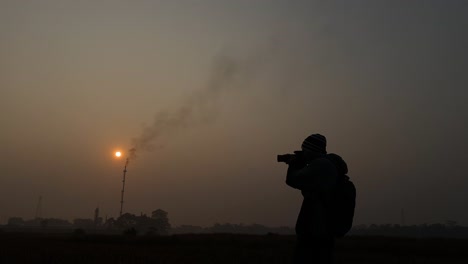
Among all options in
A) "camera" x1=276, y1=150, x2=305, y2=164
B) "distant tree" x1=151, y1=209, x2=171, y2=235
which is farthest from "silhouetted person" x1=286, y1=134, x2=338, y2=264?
"distant tree" x1=151, y1=209, x2=171, y2=235

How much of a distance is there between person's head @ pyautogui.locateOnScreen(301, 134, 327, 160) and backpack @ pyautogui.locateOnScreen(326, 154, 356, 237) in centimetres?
22

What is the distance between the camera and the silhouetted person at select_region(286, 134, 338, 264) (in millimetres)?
4465

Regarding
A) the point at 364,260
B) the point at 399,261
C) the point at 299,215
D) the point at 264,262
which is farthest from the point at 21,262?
the point at 399,261

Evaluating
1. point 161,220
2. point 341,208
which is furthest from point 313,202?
point 161,220

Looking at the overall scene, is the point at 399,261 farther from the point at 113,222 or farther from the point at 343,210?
the point at 113,222

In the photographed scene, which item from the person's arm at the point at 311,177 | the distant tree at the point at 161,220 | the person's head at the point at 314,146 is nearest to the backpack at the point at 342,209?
the person's arm at the point at 311,177

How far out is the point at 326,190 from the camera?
4504mm

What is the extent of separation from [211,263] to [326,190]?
12752 mm

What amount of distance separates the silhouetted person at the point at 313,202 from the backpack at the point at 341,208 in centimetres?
3

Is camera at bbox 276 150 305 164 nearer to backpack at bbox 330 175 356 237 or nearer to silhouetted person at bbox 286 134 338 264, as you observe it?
silhouetted person at bbox 286 134 338 264

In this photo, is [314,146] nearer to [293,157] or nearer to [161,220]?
[293,157]

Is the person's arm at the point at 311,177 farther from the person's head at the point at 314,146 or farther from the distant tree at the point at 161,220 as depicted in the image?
the distant tree at the point at 161,220

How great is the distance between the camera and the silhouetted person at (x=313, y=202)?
14.6ft

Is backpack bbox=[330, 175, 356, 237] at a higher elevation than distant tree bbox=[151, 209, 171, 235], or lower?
lower
